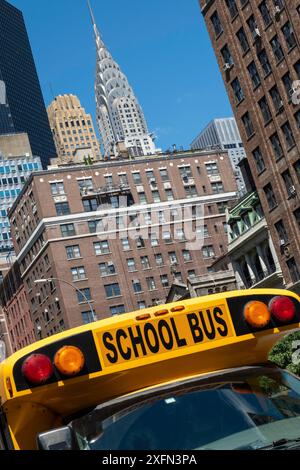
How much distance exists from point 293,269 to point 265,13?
671 inches

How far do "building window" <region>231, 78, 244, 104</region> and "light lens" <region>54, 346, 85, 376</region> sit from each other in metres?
50.5

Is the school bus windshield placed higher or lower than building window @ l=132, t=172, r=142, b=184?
lower

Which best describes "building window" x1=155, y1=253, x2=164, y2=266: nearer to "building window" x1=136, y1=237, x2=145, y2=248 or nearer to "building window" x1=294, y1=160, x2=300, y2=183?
"building window" x1=136, y1=237, x2=145, y2=248

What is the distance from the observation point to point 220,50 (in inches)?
2232

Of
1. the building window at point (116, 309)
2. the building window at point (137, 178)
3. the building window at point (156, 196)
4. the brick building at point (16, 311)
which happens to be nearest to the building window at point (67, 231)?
the building window at point (137, 178)

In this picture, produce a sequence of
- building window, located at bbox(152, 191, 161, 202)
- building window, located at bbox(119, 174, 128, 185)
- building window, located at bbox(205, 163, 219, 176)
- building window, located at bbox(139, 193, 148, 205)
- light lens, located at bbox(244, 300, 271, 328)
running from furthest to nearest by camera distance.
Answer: building window, located at bbox(205, 163, 219, 176) < building window, located at bbox(152, 191, 161, 202) < building window, located at bbox(119, 174, 128, 185) < building window, located at bbox(139, 193, 148, 205) < light lens, located at bbox(244, 300, 271, 328)

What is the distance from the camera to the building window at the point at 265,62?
1987 inches

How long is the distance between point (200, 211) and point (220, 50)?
37970 millimetres

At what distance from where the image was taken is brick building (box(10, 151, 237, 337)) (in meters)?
87.7

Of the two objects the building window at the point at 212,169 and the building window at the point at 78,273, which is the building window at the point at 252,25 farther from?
the building window at the point at 212,169

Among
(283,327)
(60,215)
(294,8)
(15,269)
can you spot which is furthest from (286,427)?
(15,269)

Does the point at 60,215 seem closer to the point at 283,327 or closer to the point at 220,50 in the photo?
the point at 220,50

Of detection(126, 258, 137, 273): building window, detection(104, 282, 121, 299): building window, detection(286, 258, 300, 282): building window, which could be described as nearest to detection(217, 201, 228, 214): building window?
detection(126, 258, 137, 273): building window

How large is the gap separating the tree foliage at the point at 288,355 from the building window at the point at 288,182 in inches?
993
